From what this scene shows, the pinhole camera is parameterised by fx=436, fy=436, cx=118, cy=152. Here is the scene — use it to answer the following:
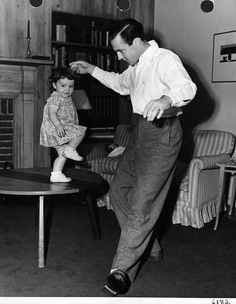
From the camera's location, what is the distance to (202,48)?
5.04 m

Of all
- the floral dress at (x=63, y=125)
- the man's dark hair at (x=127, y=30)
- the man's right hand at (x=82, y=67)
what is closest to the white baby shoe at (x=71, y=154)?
the floral dress at (x=63, y=125)

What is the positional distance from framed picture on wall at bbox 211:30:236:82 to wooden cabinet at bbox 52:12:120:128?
1437 mm

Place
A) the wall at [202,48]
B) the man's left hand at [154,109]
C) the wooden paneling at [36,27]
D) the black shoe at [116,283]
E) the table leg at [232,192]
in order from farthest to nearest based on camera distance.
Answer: the wooden paneling at [36,27], the wall at [202,48], the table leg at [232,192], the black shoe at [116,283], the man's left hand at [154,109]

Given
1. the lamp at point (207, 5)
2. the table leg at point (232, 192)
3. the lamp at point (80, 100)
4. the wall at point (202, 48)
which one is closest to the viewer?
the table leg at point (232, 192)

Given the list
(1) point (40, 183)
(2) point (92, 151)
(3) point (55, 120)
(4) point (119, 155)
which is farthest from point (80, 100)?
(1) point (40, 183)

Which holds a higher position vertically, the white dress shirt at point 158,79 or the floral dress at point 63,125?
the white dress shirt at point 158,79

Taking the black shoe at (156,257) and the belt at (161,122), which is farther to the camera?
the black shoe at (156,257)

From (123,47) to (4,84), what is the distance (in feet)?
8.96

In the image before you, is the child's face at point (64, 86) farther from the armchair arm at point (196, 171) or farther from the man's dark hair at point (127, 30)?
the armchair arm at point (196, 171)

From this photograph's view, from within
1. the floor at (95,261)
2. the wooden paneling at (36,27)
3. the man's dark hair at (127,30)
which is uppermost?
the wooden paneling at (36,27)

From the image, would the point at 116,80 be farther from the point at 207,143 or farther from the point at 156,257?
the point at 207,143

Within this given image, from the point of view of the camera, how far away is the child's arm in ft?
10.3

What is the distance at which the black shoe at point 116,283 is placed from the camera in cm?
240

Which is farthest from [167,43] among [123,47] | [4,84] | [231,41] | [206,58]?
[123,47]
